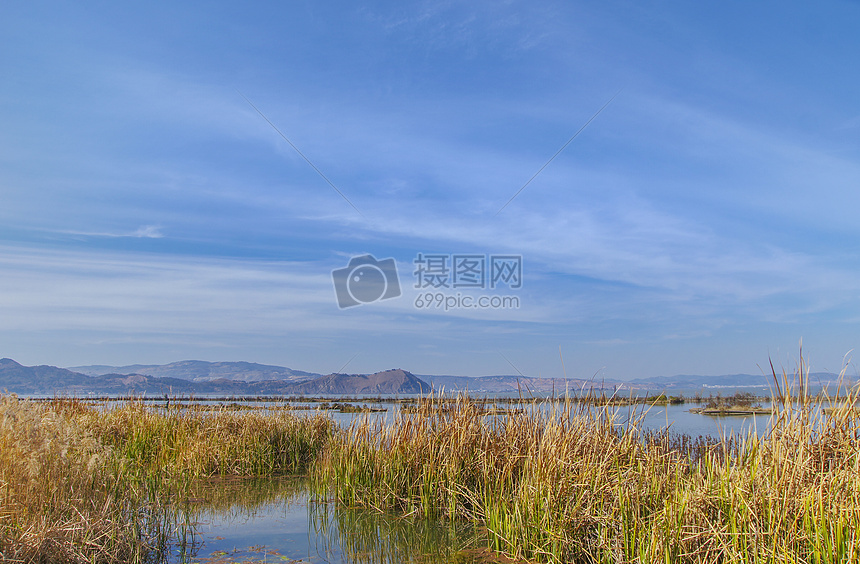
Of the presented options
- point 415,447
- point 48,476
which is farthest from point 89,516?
point 415,447

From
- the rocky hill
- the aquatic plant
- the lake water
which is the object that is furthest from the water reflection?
the rocky hill

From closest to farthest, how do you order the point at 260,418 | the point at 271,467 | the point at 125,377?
the point at 271,467 → the point at 260,418 → the point at 125,377

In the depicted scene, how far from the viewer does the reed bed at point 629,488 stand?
4309 mm

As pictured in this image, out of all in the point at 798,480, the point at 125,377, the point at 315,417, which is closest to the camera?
the point at 798,480

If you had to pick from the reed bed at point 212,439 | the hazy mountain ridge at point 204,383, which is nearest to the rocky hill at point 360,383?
the hazy mountain ridge at point 204,383

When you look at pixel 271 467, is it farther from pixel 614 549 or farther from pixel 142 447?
pixel 614 549

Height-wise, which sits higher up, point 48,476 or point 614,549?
point 48,476

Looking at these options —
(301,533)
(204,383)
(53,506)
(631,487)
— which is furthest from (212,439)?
(204,383)

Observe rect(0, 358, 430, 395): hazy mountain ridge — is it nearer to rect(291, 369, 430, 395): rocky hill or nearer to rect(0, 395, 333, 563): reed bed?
rect(291, 369, 430, 395): rocky hill

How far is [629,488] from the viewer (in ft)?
18.5

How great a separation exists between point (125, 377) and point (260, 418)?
139 m

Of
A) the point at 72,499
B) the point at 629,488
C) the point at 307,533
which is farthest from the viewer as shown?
the point at 307,533

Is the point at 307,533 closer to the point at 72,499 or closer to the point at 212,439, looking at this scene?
the point at 72,499

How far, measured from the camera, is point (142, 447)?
41.9 feet
